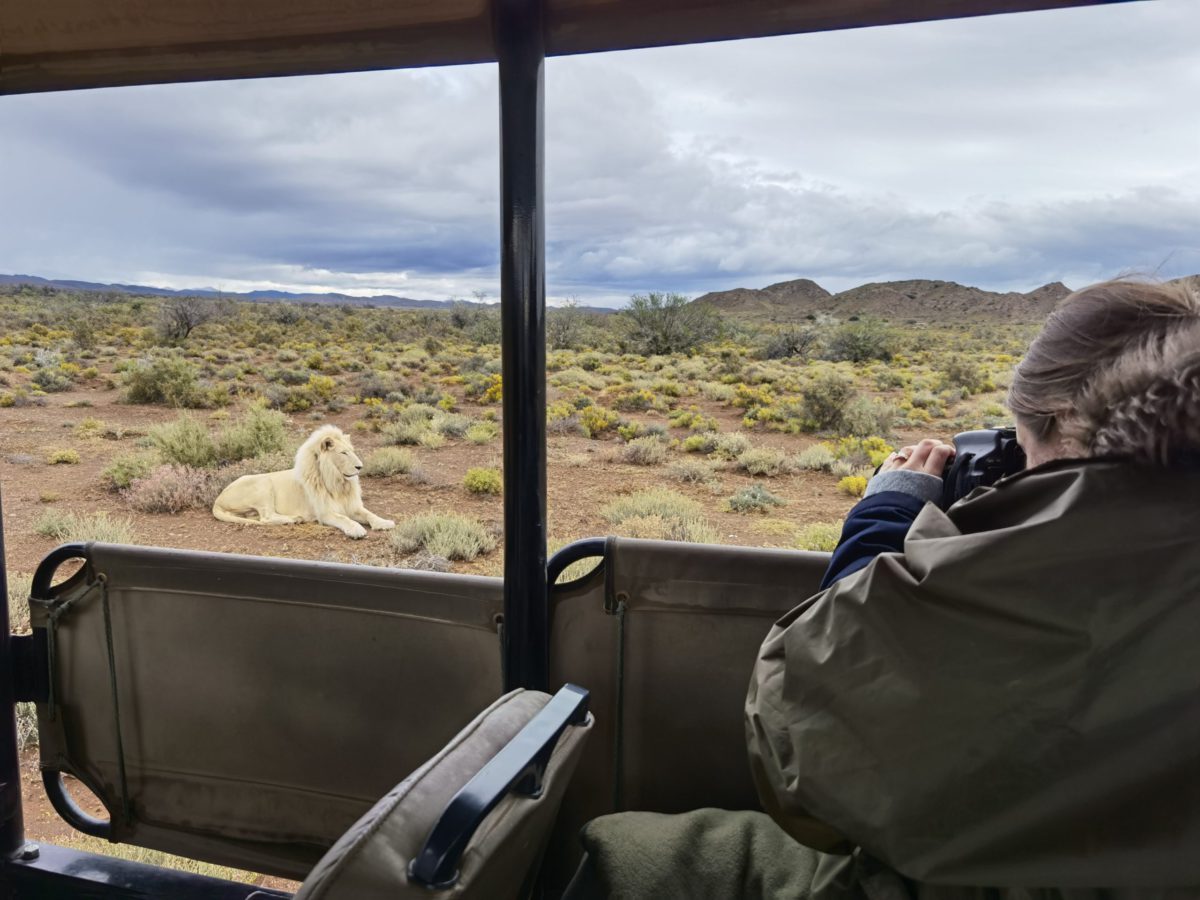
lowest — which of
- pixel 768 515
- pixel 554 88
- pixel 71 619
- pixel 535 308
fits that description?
pixel 768 515

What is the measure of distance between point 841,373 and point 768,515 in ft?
8.97

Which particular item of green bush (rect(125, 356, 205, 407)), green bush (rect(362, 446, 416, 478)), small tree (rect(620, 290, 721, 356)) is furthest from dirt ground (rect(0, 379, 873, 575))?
small tree (rect(620, 290, 721, 356))

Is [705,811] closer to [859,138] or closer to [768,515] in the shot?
[859,138]

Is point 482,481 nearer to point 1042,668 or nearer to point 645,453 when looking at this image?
point 645,453

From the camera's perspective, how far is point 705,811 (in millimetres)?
1355

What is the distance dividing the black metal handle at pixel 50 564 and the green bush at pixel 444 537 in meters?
3.91

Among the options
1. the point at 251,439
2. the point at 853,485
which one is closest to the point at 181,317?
the point at 251,439

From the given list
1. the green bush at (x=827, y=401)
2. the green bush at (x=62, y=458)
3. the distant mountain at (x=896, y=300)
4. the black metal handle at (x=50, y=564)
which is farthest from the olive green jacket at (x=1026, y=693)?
the green bush at (x=62, y=458)

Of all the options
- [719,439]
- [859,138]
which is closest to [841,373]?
[719,439]

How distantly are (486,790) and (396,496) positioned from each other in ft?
23.8

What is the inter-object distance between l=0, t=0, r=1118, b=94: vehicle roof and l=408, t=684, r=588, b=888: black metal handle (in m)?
1.24

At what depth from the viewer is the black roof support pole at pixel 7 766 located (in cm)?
207

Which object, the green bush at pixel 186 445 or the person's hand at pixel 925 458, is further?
the green bush at pixel 186 445

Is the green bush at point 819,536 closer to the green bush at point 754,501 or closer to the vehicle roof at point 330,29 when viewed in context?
the green bush at point 754,501
